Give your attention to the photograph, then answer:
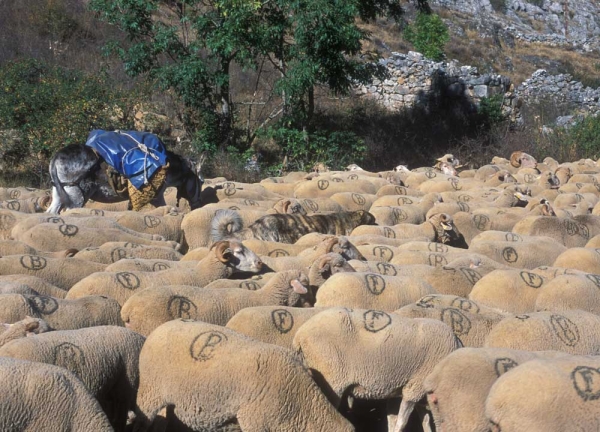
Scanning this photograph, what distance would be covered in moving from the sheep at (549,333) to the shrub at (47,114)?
12349 mm

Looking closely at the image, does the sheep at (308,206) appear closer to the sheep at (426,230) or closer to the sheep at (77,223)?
the sheep at (426,230)

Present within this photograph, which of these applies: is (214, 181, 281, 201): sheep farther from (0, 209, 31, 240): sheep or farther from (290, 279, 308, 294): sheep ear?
(290, 279, 308, 294): sheep ear

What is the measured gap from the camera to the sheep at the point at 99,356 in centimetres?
522

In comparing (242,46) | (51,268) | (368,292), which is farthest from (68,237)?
(242,46)

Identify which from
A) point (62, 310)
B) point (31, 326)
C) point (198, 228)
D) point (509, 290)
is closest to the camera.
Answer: point (31, 326)

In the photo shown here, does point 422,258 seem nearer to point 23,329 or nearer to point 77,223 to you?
point 77,223

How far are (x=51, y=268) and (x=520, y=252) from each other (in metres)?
5.31

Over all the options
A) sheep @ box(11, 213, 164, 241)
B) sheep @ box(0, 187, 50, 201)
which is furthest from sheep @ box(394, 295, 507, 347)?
sheep @ box(0, 187, 50, 201)

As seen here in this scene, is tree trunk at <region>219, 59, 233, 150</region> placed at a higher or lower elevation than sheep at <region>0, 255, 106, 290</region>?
lower

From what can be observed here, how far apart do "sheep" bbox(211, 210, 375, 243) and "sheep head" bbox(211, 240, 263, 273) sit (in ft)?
6.61

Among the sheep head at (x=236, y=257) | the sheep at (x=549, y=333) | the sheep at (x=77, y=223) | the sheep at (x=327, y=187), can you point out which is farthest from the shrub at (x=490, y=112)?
the sheep at (x=549, y=333)

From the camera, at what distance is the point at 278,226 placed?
1066 centimetres

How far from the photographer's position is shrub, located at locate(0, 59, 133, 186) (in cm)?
1669

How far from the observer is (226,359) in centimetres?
534
